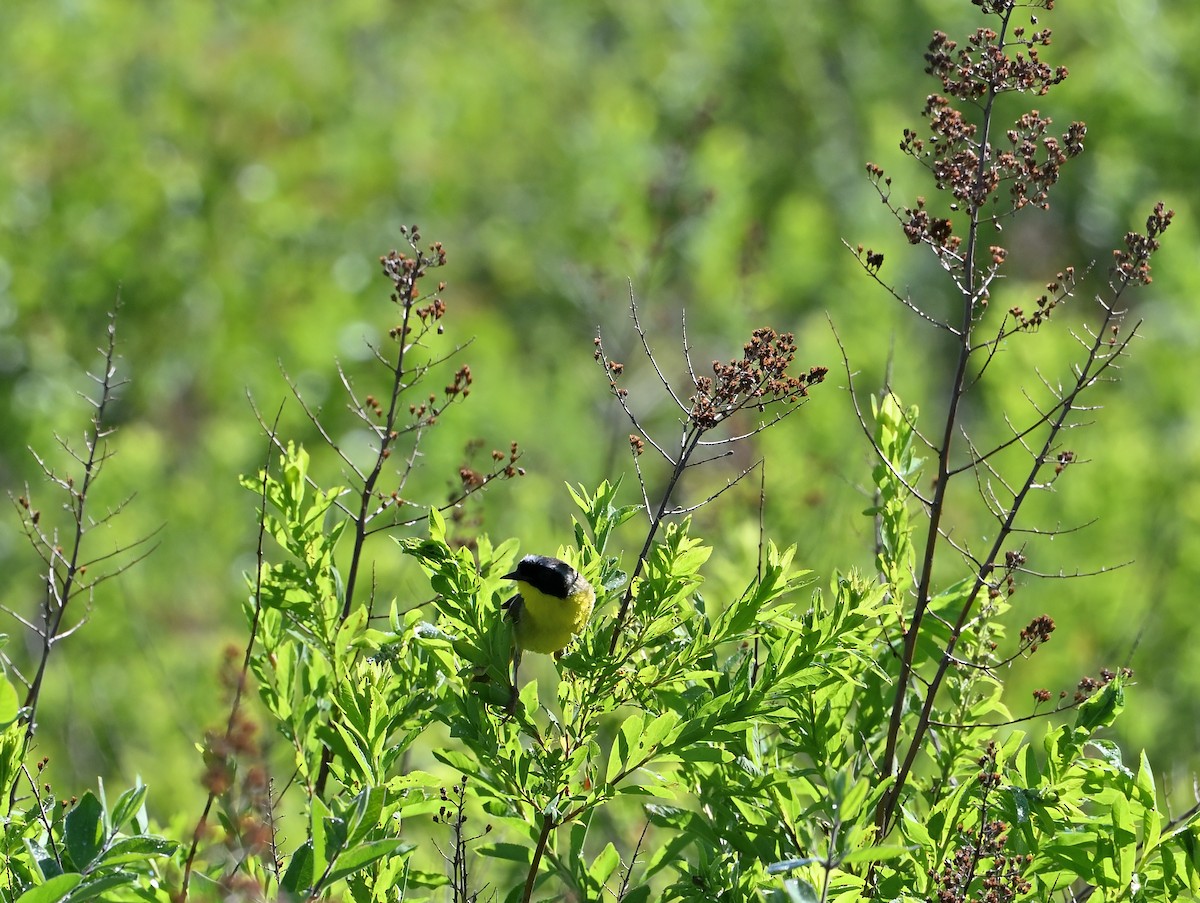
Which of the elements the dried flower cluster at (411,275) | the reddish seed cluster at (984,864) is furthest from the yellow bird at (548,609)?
the reddish seed cluster at (984,864)

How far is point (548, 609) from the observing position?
10.8 ft

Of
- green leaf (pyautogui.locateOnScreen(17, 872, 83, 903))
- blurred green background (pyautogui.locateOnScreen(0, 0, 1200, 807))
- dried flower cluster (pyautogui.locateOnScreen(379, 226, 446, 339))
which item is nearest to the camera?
green leaf (pyautogui.locateOnScreen(17, 872, 83, 903))

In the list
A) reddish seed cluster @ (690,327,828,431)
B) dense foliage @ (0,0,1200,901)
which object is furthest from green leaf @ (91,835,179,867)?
reddish seed cluster @ (690,327,828,431)

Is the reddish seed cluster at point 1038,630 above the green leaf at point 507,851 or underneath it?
above

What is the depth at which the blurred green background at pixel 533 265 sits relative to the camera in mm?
10281

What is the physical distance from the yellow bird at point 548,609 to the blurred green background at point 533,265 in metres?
1.65

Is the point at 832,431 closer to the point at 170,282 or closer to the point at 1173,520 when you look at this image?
the point at 1173,520

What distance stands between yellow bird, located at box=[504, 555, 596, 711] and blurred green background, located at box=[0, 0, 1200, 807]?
1.65 metres

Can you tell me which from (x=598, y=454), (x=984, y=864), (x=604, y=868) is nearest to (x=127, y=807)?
(x=604, y=868)

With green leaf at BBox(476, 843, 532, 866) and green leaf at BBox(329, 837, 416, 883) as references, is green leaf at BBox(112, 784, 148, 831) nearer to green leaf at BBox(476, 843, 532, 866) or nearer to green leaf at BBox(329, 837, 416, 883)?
green leaf at BBox(329, 837, 416, 883)

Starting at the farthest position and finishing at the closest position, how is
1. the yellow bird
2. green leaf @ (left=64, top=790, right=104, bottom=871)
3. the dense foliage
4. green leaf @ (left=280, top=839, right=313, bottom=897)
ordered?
the yellow bird, the dense foliage, green leaf @ (left=64, top=790, right=104, bottom=871), green leaf @ (left=280, top=839, right=313, bottom=897)

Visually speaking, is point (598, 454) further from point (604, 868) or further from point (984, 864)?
point (984, 864)

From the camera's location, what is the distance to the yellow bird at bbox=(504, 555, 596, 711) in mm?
3232

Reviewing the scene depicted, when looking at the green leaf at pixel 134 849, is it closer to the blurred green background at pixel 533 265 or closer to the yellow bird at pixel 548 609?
the yellow bird at pixel 548 609
